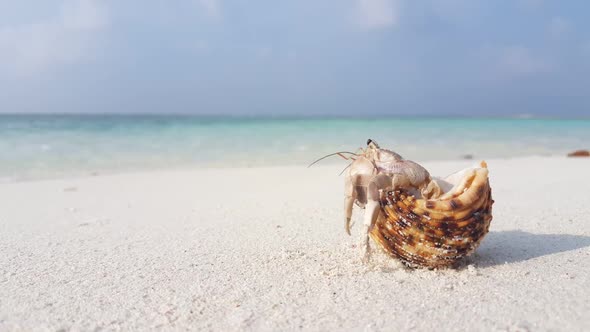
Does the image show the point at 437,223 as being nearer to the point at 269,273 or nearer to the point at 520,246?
the point at 269,273

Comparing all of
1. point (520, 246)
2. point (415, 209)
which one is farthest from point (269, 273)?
point (520, 246)

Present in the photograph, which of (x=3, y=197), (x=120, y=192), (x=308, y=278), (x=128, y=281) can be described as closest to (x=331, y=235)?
(x=308, y=278)

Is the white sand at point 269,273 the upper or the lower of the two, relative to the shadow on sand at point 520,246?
lower

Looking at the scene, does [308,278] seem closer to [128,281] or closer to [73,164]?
[128,281]

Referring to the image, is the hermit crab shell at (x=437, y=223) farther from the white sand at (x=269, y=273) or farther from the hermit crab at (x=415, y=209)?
the white sand at (x=269, y=273)

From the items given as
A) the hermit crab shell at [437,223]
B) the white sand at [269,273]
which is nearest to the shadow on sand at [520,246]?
the white sand at [269,273]

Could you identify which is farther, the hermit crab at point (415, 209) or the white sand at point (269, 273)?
the hermit crab at point (415, 209)

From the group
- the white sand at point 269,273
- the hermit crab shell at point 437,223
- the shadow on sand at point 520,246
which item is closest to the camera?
the white sand at point 269,273

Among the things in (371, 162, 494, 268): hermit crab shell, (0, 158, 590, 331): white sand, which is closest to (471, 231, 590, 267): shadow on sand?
(0, 158, 590, 331): white sand
